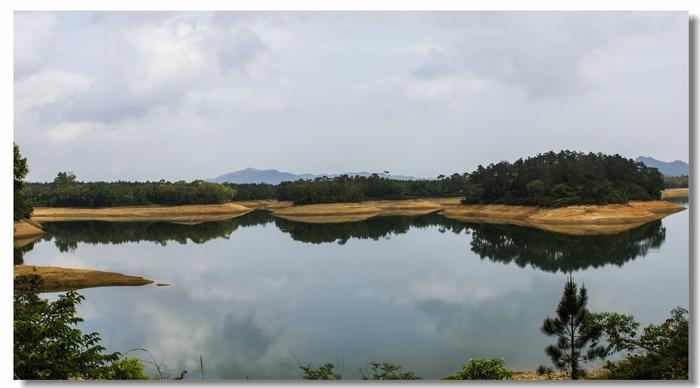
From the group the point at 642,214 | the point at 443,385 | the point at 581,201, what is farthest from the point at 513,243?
the point at 443,385

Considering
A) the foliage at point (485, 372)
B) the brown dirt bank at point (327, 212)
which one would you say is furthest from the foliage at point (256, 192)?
the foliage at point (485, 372)

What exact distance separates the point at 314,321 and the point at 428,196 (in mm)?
41028

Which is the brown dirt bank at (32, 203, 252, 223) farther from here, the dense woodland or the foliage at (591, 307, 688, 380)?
the foliage at (591, 307, 688, 380)

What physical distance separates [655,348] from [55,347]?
708 cm

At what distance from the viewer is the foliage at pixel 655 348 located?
5.50 m

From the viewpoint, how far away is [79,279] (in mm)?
14812

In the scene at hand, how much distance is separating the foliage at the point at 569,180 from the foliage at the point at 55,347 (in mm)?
30855

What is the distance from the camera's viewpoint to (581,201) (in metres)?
31.7

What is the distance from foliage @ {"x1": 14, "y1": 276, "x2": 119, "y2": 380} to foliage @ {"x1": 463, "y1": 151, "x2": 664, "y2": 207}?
30.9 m

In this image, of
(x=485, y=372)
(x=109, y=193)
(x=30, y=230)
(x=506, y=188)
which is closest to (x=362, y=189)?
(x=506, y=188)

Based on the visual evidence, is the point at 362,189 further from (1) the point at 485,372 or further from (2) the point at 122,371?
(2) the point at 122,371

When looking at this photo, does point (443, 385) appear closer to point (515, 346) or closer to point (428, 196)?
point (515, 346)

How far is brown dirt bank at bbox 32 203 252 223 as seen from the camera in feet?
52.7
